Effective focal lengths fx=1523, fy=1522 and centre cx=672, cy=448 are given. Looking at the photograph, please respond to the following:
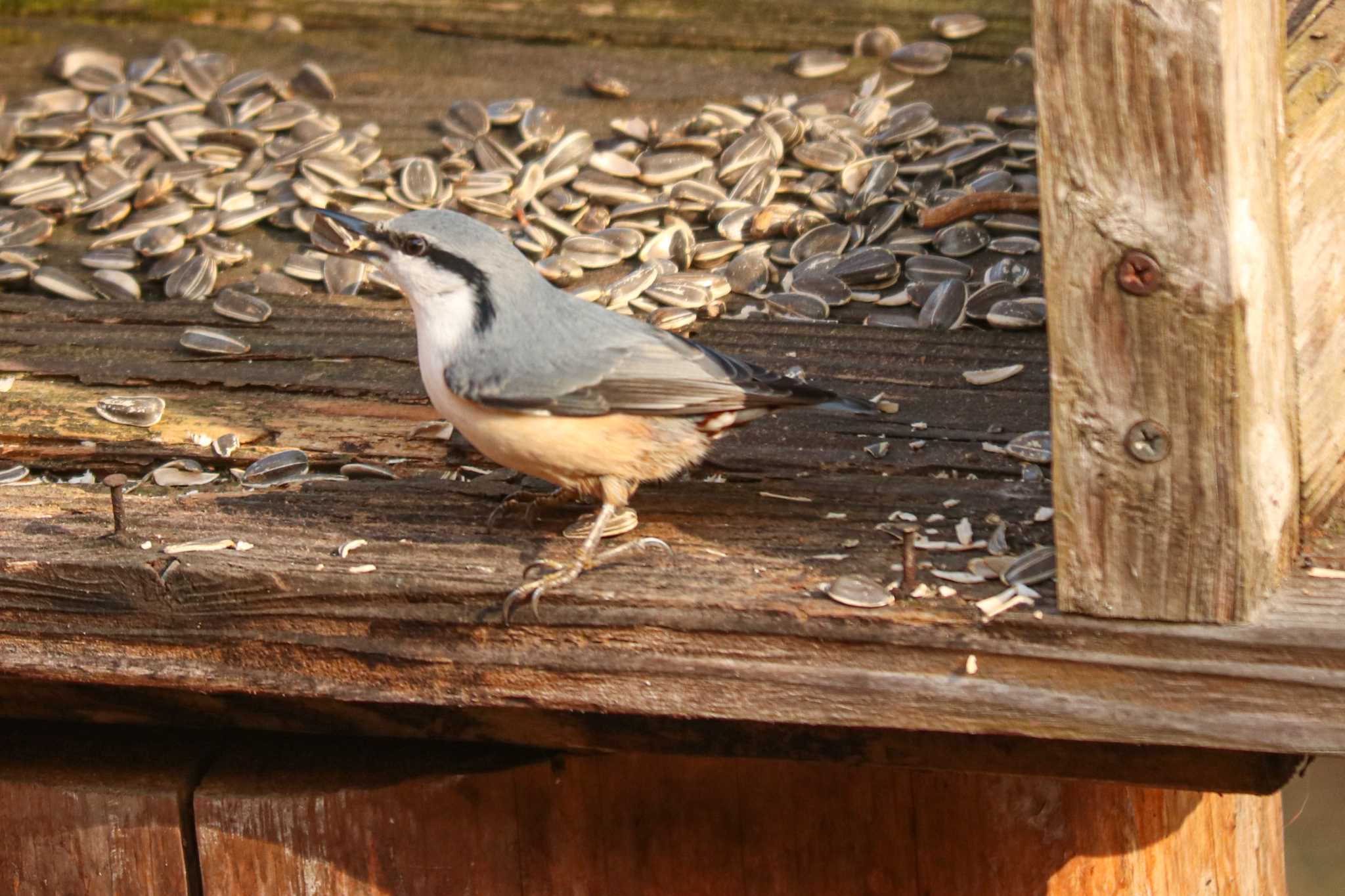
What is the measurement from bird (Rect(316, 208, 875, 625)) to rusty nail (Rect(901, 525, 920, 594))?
0.40 meters

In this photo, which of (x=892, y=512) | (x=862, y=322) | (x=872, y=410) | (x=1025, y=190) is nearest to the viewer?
(x=892, y=512)

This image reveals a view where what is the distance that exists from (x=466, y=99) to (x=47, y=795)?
222cm

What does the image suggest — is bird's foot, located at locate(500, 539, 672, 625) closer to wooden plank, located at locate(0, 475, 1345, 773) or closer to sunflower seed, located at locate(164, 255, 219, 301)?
wooden plank, located at locate(0, 475, 1345, 773)

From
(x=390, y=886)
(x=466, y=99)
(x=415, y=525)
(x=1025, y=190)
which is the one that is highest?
(x=466, y=99)

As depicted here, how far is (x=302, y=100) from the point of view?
13.3 ft

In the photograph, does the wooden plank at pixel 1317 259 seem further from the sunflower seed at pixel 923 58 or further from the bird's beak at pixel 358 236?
the sunflower seed at pixel 923 58

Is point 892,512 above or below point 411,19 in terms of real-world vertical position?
below

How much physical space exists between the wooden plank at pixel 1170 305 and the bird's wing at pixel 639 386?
68 centimetres

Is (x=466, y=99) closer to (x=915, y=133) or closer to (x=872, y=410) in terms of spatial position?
(x=915, y=133)

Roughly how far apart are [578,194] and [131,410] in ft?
3.90

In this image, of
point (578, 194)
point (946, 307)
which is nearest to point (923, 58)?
point (578, 194)

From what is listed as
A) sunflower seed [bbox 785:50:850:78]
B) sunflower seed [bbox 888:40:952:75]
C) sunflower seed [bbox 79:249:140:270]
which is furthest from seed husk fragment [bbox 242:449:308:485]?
sunflower seed [bbox 888:40:952:75]

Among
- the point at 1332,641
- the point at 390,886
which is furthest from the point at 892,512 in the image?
the point at 390,886

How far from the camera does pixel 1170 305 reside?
1.66m
